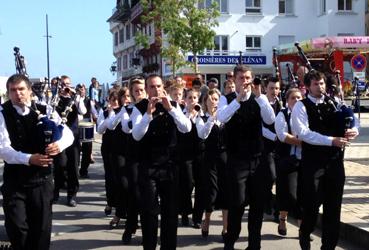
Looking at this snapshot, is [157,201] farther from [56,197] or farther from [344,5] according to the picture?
[344,5]

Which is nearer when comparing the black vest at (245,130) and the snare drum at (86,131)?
the black vest at (245,130)

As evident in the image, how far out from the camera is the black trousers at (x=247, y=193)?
269 inches

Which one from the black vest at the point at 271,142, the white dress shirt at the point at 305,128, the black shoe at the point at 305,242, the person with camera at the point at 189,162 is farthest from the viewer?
the person with camera at the point at 189,162

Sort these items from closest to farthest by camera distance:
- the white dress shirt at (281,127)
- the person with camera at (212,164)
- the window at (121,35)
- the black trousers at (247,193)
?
the black trousers at (247,193) < the white dress shirt at (281,127) < the person with camera at (212,164) < the window at (121,35)

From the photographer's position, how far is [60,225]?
29.6 feet

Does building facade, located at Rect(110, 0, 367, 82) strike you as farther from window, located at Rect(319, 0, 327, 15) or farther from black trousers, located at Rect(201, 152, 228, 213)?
black trousers, located at Rect(201, 152, 228, 213)

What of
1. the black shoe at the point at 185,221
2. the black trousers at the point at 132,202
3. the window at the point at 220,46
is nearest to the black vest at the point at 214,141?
the black shoe at the point at 185,221

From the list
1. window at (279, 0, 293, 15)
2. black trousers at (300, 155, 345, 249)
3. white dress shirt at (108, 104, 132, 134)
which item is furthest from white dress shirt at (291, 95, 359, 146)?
window at (279, 0, 293, 15)

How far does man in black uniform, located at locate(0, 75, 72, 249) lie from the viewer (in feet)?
18.6

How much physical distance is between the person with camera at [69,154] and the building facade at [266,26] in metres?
34.4

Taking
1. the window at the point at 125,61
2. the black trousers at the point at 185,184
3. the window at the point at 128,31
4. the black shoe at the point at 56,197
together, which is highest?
the window at the point at 128,31

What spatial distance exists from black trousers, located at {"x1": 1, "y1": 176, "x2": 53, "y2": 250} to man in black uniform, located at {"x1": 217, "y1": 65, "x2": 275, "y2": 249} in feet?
6.89

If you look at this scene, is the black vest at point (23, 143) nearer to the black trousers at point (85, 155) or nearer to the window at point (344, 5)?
the black trousers at point (85, 155)

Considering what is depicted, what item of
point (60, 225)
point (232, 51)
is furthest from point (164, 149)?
point (232, 51)
